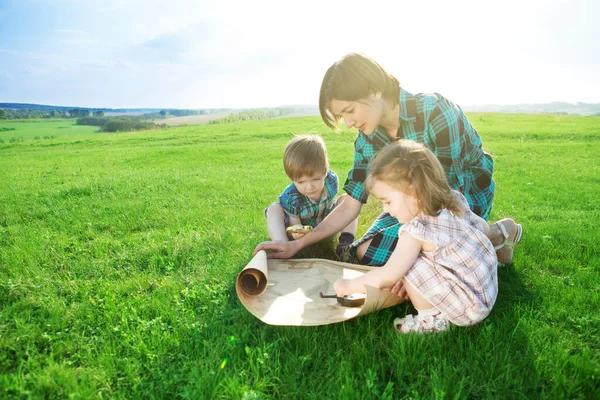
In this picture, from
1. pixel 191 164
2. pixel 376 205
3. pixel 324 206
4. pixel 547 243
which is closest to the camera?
pixel 547 243

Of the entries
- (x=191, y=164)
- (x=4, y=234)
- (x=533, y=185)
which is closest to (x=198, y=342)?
(x=4, y=234)

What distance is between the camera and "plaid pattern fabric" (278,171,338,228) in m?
4.58

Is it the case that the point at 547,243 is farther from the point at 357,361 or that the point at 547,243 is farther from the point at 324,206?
the point at 357,361

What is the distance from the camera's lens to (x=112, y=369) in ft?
8.07

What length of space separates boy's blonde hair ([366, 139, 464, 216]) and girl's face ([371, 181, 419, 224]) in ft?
0.10

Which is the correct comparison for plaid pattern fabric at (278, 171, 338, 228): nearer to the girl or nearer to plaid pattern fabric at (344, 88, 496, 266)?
plaid pattern fabric at (344, 88, 496, 266)

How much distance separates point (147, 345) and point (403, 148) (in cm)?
208

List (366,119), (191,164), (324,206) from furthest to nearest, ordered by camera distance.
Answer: (191,164), (324,206), (366,119)

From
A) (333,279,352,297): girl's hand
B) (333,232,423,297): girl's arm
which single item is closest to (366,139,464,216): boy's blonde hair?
(333,232,423,297): girl's arm

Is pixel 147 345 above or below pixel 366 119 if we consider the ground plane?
below

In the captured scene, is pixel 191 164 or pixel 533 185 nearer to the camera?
pixel 533 185

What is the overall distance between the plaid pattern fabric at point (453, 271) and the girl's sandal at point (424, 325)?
0.19 ft

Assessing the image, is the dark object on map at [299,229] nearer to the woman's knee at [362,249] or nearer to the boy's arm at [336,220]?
the boy's arm at [336,220]

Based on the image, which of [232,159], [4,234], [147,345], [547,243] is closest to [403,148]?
[147,345]
